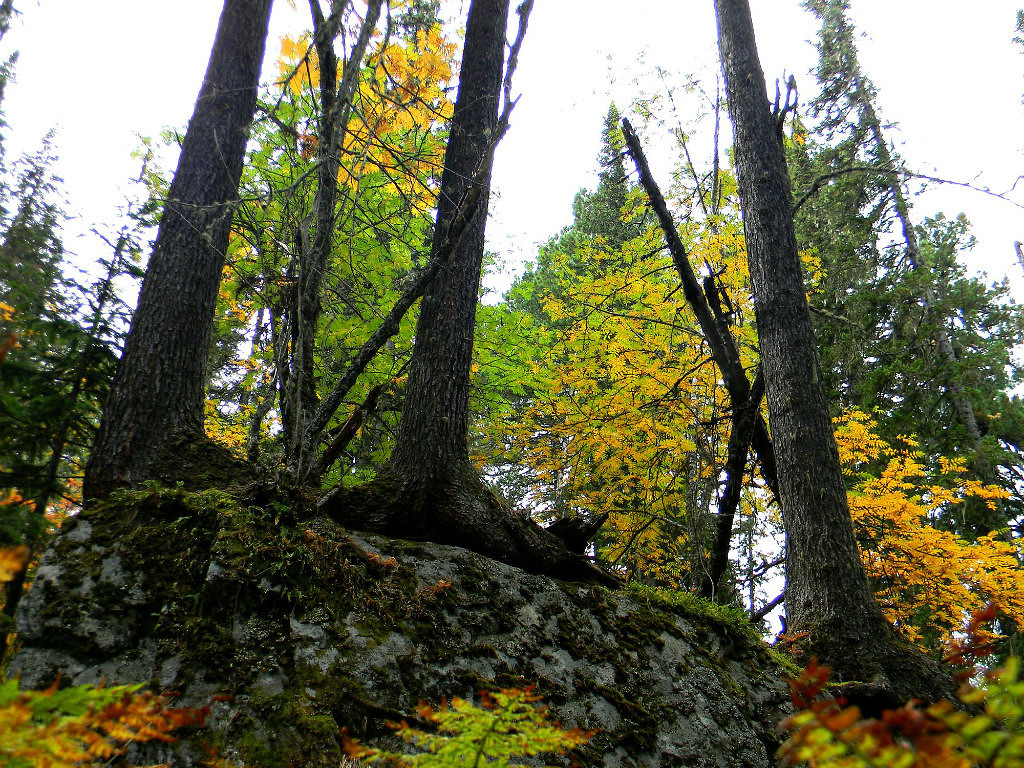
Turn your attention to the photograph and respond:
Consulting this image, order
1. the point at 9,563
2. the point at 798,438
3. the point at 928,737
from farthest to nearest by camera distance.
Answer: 1. the point at 798,438
2. the point at 9,563
3. the point at 928,737

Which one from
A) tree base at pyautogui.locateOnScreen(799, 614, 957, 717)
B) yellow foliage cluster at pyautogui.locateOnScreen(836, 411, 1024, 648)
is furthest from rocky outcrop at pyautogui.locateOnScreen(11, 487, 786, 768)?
yellow foliage cluster at pyautogui.locateOnScreen(836, 411, 1024, 648)

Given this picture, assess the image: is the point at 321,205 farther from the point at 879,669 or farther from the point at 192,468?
the point at 879,669

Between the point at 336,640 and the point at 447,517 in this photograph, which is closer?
the point at 336,640

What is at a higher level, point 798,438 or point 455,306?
point 455,306

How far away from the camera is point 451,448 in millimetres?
4008

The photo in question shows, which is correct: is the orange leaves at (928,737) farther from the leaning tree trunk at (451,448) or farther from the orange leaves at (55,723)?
the leaning tree trunk at (451,448)

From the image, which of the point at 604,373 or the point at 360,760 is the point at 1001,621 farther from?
the point at 360,760

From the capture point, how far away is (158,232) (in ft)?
13.8

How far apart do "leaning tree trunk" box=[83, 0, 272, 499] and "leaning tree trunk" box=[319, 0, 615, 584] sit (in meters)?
1.25

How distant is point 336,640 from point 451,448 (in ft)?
5.23

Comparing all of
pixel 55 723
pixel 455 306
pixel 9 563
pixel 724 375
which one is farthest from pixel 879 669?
pixel 9 563

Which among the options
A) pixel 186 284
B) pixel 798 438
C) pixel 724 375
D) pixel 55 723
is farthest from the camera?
pixel 724 375

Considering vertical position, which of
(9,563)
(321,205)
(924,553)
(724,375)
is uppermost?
(321,205)

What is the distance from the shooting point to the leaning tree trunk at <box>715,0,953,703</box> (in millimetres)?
3947
